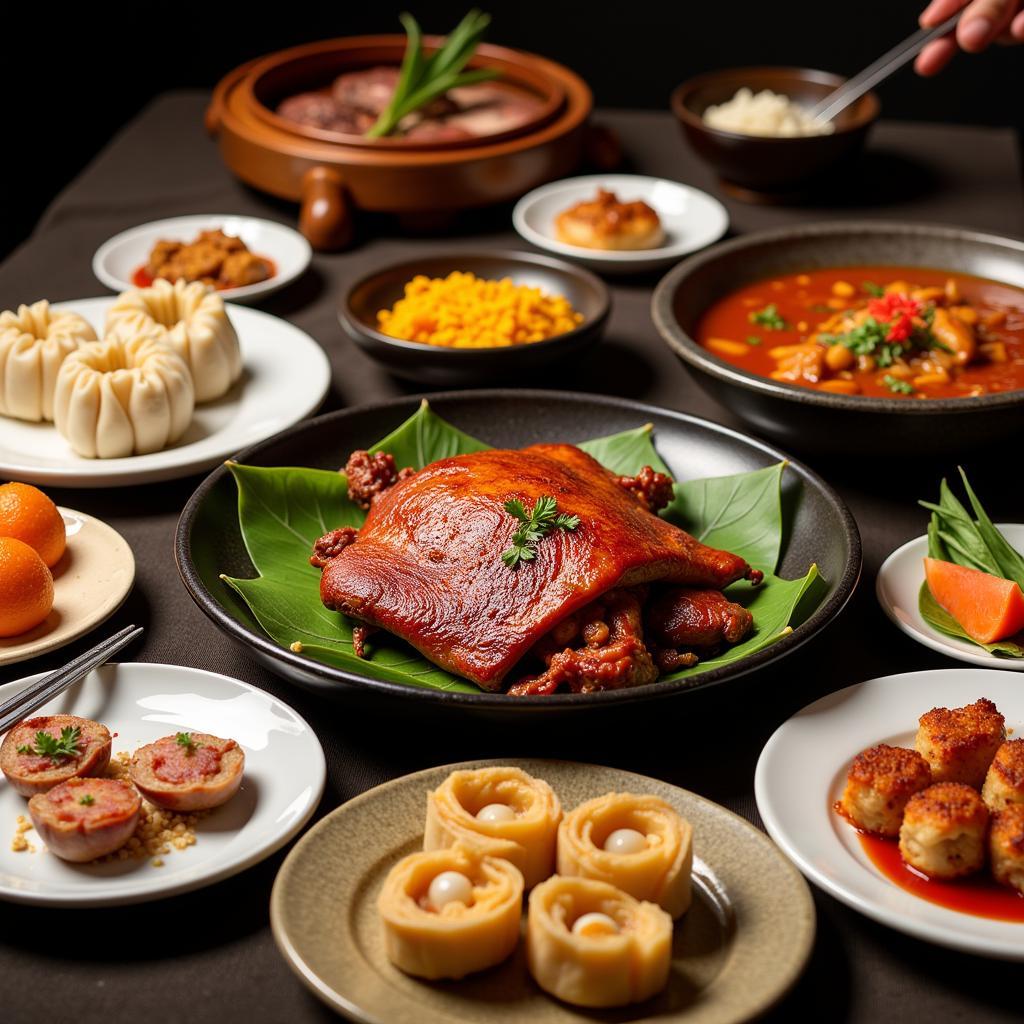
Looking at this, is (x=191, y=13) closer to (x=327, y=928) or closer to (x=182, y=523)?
(x=182, y=523)

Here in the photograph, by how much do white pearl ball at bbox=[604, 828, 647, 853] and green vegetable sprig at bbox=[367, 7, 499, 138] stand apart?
3.10 metres

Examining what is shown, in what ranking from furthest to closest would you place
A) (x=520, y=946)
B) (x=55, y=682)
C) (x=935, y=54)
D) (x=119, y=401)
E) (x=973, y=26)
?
1. (x=935, y=54)
2. (x=973, y=26)
3. (x=119, y=401)
4. (x=55, y=682)
5. (x=520, y=946)

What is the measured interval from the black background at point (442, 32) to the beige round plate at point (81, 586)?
422 centimetres

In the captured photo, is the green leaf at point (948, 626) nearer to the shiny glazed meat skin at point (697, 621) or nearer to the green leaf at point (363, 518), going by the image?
the green leaf at point (363, 518)

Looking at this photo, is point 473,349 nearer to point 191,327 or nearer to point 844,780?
point 191,327

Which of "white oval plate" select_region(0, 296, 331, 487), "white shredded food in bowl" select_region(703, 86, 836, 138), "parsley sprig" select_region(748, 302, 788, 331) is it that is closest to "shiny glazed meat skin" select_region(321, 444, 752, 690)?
"white oval plate" select_region(0, 296, 331, 487)

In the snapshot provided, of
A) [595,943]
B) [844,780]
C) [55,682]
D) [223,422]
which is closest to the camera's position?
[595,943]

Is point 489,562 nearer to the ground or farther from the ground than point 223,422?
farther from the ground

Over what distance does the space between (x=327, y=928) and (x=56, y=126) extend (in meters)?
5.76

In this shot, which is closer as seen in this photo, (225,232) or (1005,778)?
(1005,778)

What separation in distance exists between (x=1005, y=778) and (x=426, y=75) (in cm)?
331

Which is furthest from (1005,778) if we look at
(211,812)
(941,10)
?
(941,10)

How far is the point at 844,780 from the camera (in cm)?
180

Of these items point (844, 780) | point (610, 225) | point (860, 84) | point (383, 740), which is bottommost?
point (383, 740)
